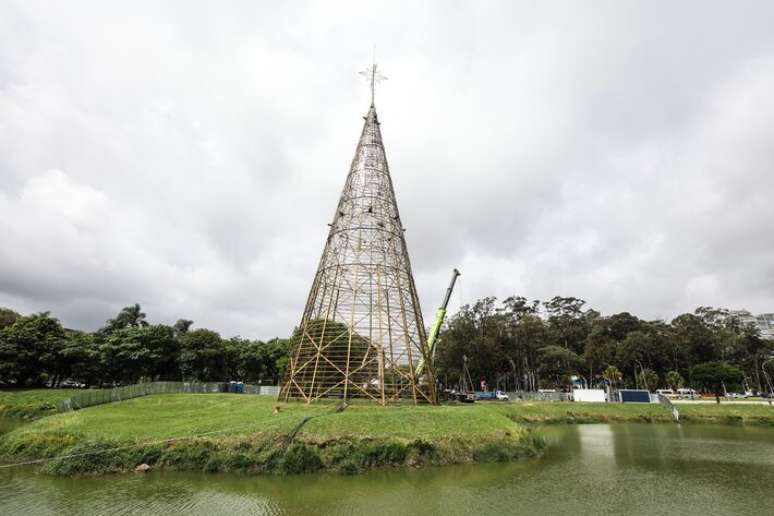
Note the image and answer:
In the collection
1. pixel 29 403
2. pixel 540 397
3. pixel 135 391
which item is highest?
pixel 540 397

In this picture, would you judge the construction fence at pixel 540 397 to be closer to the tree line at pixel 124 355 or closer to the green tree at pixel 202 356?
the tree line at pixel 124 355

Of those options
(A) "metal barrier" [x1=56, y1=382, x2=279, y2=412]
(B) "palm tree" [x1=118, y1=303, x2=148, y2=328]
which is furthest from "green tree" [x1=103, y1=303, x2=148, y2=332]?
(A) "metal barrier" [x1=56, y1=382, x2=279, y2=412]

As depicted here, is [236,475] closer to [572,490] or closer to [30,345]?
[572,490]

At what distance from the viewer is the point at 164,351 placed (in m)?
61.8

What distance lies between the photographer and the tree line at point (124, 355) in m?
53.8

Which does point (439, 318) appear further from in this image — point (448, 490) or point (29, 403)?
point (29, 403)

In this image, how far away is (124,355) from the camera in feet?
190

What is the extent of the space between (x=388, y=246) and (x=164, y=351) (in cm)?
4784

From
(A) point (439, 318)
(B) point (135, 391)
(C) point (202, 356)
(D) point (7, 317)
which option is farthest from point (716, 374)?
(D) point (7, 317)

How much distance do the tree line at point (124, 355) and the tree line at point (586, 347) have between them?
101 feet

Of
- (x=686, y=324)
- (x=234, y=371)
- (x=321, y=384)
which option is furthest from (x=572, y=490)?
(x=686, y=324)

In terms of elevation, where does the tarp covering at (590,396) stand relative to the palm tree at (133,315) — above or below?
below

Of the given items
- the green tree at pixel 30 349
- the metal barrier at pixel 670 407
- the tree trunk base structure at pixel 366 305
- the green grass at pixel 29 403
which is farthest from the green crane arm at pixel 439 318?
the green tree at pixel 30 349

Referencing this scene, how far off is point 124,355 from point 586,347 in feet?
231
